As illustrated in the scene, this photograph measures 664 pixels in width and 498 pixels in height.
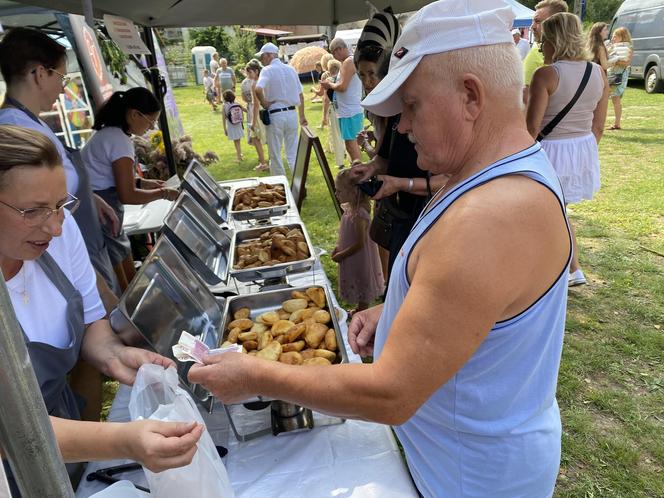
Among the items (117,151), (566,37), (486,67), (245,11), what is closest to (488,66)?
(486,67)

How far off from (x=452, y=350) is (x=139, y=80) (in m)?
6.66

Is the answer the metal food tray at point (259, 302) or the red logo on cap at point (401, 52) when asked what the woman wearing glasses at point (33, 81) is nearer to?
the metal food tray at point (259, 302)

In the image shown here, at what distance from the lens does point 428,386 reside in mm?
767

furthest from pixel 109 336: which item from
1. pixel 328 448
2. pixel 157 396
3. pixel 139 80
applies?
pixel 139 80

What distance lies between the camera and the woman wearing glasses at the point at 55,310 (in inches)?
37.3

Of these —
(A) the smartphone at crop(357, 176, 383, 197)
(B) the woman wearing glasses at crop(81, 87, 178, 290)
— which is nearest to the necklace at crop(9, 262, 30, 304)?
(A) the smartphone at crop(357, 176, 383, 197)

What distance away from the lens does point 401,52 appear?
2.77ft

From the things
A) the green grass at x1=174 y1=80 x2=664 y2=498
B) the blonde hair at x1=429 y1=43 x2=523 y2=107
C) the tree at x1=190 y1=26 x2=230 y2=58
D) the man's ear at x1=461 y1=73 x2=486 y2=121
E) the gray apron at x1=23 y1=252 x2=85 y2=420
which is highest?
the tree at x1=190 y1=26 x2=230 y2=58

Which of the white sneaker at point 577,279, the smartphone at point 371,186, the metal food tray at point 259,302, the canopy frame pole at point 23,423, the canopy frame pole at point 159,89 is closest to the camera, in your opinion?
the canopy frame pole at point 23,423

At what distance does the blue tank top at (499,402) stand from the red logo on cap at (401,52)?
10.3 inches

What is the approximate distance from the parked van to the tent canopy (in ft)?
34.1

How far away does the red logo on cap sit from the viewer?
0.83 metres

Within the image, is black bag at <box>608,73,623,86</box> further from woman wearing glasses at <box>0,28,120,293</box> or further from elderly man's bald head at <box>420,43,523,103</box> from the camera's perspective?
elderly man's bald head at <box>420,43,523,103</box>

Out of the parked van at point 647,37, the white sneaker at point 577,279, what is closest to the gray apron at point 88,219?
the white sneaker at point 577,279
